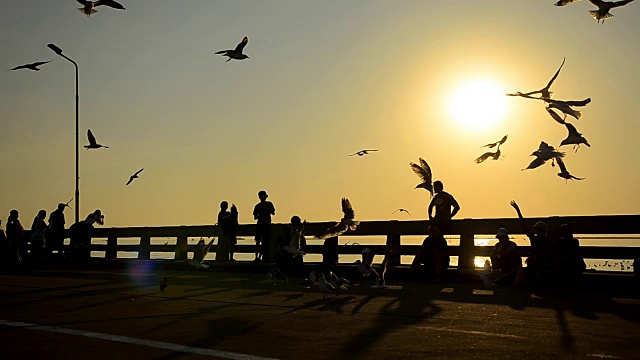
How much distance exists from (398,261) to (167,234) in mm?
13247

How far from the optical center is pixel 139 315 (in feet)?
43.0

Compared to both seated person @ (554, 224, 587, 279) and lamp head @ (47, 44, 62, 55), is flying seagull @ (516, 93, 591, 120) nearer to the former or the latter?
seated person @ (554, 224, 587, 279)

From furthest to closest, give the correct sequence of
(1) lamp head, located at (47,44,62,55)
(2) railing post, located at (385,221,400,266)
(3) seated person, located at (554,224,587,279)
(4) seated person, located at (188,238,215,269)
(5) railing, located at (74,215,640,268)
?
(1) lamp head, located at (47,44,62,55)
(4) seated person, located at (188,238,215,269)
(2) railing post, located at (385,221,400,266)
(5) railing, located at (74,215,640,268)
(3) seated person, located at (554,224,587,279)

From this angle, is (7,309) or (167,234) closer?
(7,309)

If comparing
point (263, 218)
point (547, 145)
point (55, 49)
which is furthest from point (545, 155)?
point (55, 49)

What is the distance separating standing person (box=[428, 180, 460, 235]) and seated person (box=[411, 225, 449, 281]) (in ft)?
0.59

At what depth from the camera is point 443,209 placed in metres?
20.1

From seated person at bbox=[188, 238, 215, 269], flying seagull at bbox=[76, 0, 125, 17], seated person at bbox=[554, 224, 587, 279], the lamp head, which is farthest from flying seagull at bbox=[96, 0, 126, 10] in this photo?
the lamp head

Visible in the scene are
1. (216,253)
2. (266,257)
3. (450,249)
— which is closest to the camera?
(450,249)

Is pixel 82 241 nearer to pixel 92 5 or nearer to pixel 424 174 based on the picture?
pixel 92 5

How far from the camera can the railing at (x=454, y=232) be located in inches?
752

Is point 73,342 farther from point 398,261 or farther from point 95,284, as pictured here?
point 398,261

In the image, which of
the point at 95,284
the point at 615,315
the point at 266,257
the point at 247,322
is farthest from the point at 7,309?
the point at 266,257

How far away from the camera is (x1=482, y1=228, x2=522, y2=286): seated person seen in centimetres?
1814
